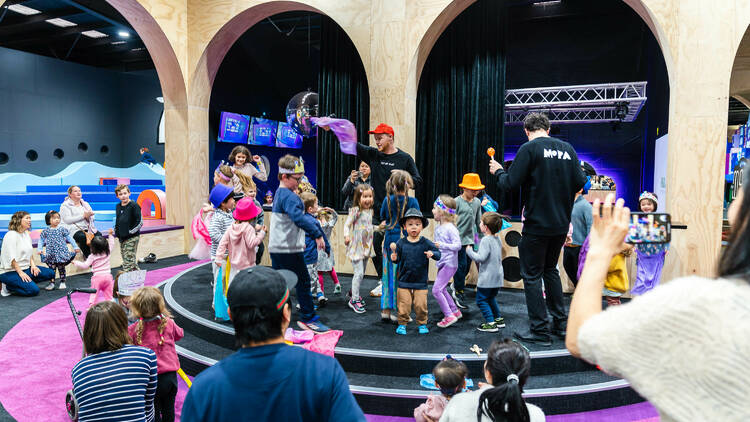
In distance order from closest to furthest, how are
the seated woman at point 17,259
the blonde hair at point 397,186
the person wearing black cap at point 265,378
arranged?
1. the person wearing black cap at point 265,378
2. the blonde hair at point 397,186
3. the seated woman at point 17,259

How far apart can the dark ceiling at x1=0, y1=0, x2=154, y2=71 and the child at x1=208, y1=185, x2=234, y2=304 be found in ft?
26.5

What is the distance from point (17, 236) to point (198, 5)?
14.6ft

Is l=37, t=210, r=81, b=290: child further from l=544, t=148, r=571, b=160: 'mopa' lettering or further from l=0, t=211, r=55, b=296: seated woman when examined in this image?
l=544, t=148, r=571, b=160: 'mopa' lettering

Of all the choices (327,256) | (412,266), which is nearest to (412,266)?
(412,266)

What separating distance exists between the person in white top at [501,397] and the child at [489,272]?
5.80ft

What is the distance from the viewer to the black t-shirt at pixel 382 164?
15.8ft

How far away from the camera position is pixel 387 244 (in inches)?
175

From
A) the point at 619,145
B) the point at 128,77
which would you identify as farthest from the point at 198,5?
the point at 619,145

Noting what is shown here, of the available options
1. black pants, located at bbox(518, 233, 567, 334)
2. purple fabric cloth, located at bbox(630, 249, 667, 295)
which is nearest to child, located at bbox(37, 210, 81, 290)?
black pants, located at bbox(518, 233, 567, 334)

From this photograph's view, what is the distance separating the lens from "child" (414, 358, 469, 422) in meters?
2.62

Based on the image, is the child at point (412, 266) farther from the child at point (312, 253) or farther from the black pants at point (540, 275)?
the child at point (312, 253)

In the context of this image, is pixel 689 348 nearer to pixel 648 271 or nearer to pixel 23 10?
pixel 648 271

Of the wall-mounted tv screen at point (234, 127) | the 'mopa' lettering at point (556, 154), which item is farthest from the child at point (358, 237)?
the wall-mounted tv screen at point (234, 127)

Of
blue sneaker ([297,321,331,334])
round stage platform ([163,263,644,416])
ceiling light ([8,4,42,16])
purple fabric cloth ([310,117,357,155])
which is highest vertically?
ceiling light ([8,4,42,16])
